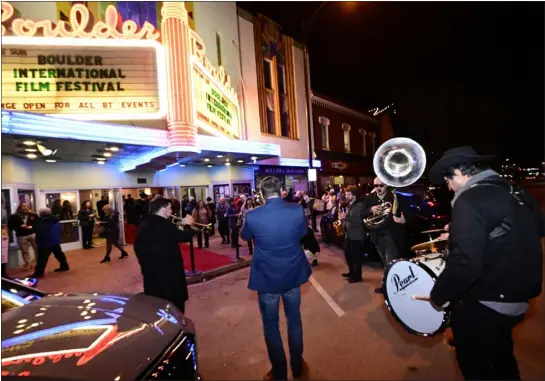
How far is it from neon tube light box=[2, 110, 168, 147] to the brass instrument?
6.52m

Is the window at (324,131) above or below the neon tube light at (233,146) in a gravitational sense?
above

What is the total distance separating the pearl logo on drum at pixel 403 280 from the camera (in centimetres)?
310

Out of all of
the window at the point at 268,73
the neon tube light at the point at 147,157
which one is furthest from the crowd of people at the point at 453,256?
the window at the point at 268,73

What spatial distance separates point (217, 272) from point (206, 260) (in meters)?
1.40

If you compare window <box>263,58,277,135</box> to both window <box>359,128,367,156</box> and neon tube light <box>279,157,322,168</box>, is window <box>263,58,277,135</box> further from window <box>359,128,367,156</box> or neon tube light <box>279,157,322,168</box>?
window <box>359,128,367,156</box>

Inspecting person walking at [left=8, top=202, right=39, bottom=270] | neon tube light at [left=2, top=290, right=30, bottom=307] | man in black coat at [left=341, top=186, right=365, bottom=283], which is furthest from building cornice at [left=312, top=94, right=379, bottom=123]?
neon tube light at [left=2, top=290, right=30, bottom=307]

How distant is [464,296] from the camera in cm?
223

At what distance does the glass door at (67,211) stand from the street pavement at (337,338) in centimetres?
626

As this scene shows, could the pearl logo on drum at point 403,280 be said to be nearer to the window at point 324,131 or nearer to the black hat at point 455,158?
the black hat at point 455,158

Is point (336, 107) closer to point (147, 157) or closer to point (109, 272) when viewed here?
point (147, 157)

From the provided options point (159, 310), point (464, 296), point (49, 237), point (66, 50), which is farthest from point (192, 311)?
point (66, 50)

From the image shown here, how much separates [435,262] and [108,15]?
35.0ft

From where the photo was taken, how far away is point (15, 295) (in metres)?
2.89

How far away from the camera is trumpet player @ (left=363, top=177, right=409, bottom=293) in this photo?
5297mm
